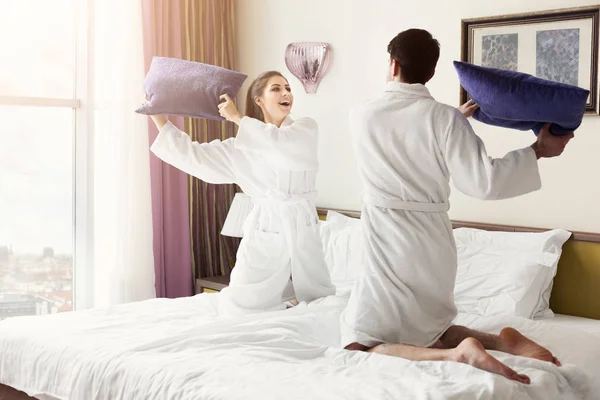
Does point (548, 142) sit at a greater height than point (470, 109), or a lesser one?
lesser

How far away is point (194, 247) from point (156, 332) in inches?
75.3

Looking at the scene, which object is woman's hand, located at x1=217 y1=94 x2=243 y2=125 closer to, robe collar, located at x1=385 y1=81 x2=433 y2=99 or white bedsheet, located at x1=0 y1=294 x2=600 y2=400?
white bedsheet, located at x1=0 y1=294 x2=600 y2=400

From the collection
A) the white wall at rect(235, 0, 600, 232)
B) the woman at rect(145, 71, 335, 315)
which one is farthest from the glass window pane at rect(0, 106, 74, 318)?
the white wall at rect(235, 0, 600, 232)

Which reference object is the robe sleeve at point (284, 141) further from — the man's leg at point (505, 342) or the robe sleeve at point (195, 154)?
the man's leg at point (505, 342)

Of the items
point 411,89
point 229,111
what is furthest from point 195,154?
point 411,89

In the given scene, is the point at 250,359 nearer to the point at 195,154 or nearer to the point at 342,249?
the point at 195,154

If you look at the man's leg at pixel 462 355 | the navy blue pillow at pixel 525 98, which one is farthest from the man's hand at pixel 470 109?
the man's leg at pixel 462 355

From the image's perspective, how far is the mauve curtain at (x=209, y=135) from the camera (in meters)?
4.83

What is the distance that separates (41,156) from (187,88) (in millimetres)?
1298

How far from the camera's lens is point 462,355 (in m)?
2.34

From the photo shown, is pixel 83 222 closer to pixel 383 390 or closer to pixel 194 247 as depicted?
pixel 194 247

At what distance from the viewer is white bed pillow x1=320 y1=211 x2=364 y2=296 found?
3.80 metres

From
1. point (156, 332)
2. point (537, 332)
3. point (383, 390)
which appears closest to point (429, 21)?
point (537, 332)

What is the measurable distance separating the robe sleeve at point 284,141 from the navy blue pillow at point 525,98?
2.92 ft
